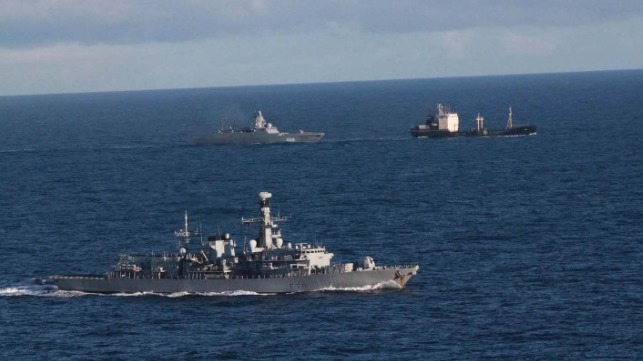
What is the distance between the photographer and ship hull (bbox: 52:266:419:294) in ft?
384

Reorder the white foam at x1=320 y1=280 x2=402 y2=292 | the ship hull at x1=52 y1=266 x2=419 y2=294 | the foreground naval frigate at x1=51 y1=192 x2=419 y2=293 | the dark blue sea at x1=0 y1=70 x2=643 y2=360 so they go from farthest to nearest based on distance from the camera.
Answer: the white foam at x1=320 y1=280 x2=402 y2=292 → the foreground naval frigate at x1=51 y1=192 x2=419 y2=293 → the ship hull at x1=52 y1=266 x2=419 y2=294 → the dark blue sea at x1=0 y1=70 x2=643 y2=360

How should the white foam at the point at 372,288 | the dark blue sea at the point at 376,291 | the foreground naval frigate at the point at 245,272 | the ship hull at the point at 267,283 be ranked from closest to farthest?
the dark blue sea at the point at 376,291, the ship hull at the point at 267,283, the foreground naval frigate at the point at 245,272, the white foam at the point at 372,288

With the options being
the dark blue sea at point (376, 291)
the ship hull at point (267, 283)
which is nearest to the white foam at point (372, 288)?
the ship hull at point (267, 283)

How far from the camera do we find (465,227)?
498 feet

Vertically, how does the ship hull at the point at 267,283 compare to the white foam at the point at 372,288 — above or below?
above

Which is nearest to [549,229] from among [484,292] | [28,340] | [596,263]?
[596,263]

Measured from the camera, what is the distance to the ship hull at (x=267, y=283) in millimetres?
117000

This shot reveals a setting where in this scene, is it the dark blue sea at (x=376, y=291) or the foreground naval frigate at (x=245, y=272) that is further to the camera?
the foreground naval frigate at (x=245, y=272)

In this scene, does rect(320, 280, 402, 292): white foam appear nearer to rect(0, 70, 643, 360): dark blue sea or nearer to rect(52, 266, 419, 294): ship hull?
rect(52, 266, 419, 294): ship hull

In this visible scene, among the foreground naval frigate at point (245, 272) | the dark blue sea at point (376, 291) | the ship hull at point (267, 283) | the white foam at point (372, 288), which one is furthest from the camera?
the white foam at point (372, 288)

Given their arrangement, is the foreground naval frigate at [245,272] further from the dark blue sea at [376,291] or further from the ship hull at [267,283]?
the dark blue sea at [376,291]

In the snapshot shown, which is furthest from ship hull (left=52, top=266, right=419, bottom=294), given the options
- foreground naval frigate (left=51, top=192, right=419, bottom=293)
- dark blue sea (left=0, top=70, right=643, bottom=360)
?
dark blue sea (left=0, top=70, right=643, bottom=360)

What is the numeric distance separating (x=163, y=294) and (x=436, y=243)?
34.0 metres

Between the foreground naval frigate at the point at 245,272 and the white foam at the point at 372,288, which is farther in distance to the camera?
the white foam at the point at 372,288
